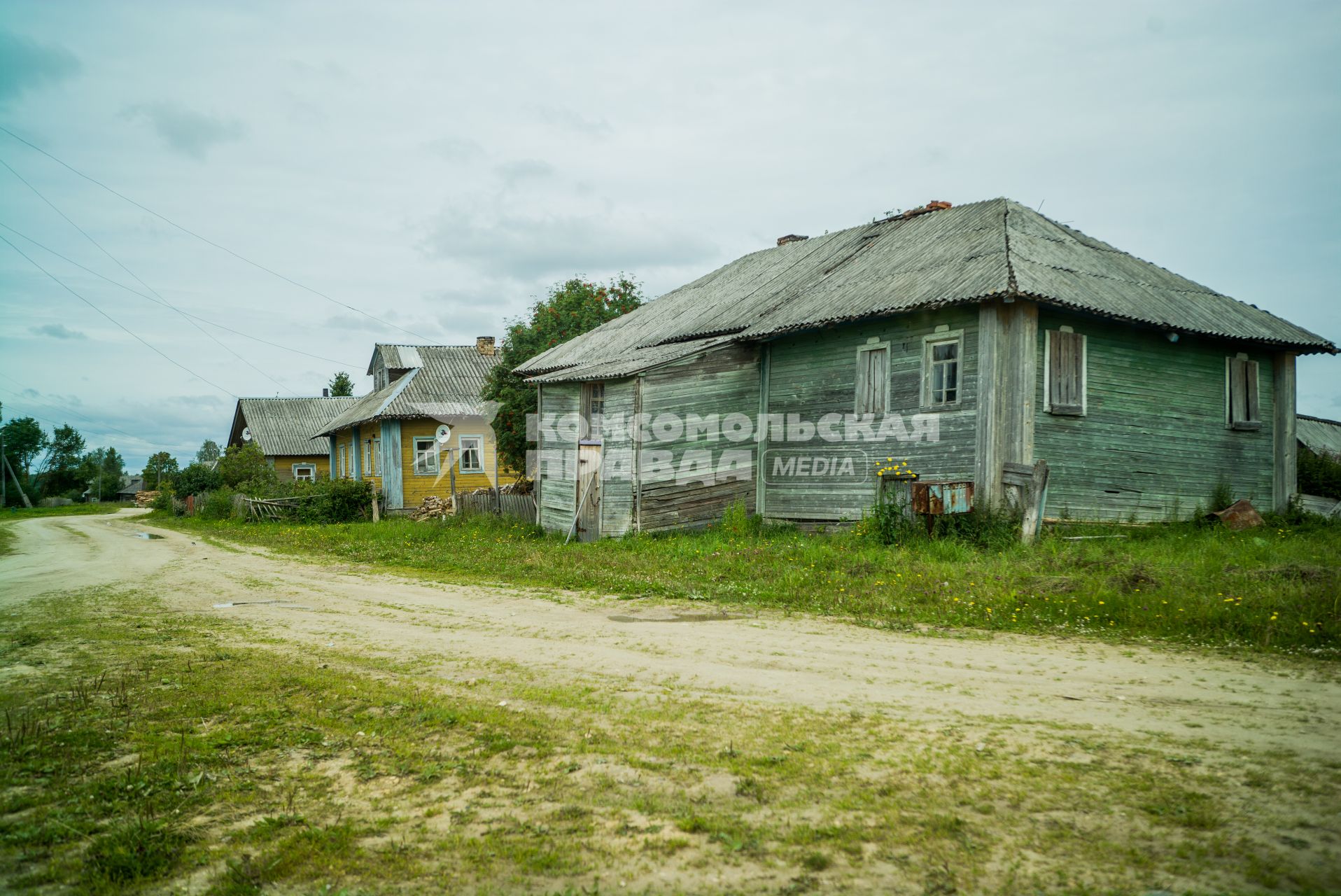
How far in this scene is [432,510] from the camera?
28.0m

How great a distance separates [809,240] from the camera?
24047 mm

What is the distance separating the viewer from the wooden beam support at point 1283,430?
17156 millimetres

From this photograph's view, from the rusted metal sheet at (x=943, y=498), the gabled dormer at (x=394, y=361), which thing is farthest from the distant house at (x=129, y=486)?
the rusted metal sheet at (x=943, y=498)

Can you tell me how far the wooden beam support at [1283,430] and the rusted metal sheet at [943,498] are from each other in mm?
8644

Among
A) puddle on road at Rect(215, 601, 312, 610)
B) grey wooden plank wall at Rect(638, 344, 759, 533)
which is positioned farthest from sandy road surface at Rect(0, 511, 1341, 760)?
grey wooden plank wall at Rect(638, 344, 759, 533)

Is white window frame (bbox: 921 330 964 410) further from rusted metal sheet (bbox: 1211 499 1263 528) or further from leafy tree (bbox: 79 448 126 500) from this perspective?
leafy tree (bbox: 79 448 126 500)

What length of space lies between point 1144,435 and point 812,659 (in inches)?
454

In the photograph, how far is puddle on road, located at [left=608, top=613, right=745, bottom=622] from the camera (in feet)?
29.2

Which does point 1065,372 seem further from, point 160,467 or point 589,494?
point 160,467

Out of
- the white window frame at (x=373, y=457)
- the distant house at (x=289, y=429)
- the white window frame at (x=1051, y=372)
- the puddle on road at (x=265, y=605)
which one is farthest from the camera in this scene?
the distant house at (x=289, y=429)

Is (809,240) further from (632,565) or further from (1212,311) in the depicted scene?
(632,565)

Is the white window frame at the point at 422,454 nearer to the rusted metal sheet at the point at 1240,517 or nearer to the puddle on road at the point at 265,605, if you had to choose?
the puddle on road at the point at 265,605

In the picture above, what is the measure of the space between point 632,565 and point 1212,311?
12.7 m

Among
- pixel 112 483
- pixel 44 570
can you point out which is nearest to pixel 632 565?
pixel 44 570
